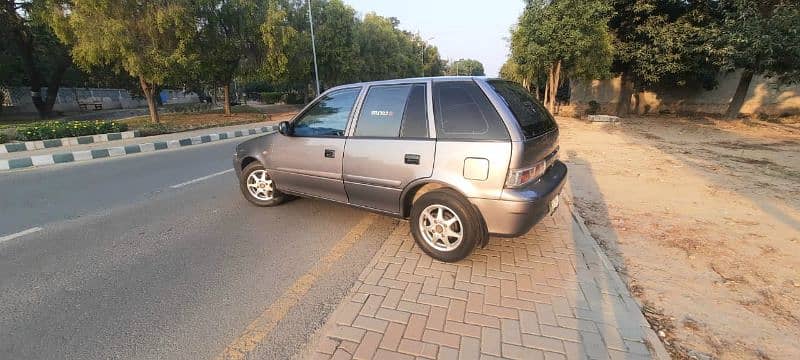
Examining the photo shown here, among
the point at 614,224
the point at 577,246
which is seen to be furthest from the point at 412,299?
the point at 614,224

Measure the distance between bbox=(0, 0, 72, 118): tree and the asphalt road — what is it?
19420 mm

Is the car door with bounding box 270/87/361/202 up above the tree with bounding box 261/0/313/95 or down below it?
below

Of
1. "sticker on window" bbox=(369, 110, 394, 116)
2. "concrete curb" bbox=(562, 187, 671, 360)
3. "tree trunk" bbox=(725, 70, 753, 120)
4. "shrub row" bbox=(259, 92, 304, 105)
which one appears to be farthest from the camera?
"shrub row" bbox=(259, 92, 304, 105)

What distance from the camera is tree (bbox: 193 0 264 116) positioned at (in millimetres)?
16812

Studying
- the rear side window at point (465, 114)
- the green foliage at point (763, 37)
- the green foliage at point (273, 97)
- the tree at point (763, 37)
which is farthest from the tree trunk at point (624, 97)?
the green foliage at point (273, 97)

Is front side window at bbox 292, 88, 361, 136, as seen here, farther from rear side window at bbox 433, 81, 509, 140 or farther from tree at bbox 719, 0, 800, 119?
tree at bbox 719, 0, 800, 119

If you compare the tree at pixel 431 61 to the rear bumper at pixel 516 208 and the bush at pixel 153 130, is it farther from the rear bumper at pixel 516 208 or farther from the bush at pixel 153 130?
the rear bumper at pixel 516 208

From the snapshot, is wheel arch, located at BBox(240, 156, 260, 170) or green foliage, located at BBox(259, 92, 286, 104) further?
green foliage, located at BBox(259, 92, 286, 104)

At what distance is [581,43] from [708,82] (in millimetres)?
9065

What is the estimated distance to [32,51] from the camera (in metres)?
20.2

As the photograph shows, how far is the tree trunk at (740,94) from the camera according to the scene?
14.0 m

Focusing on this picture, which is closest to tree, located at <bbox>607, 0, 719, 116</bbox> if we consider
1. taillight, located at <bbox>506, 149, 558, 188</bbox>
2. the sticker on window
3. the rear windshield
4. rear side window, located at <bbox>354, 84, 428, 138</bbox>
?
the rear windshield

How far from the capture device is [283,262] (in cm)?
328

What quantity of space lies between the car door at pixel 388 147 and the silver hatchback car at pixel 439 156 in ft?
0.03
